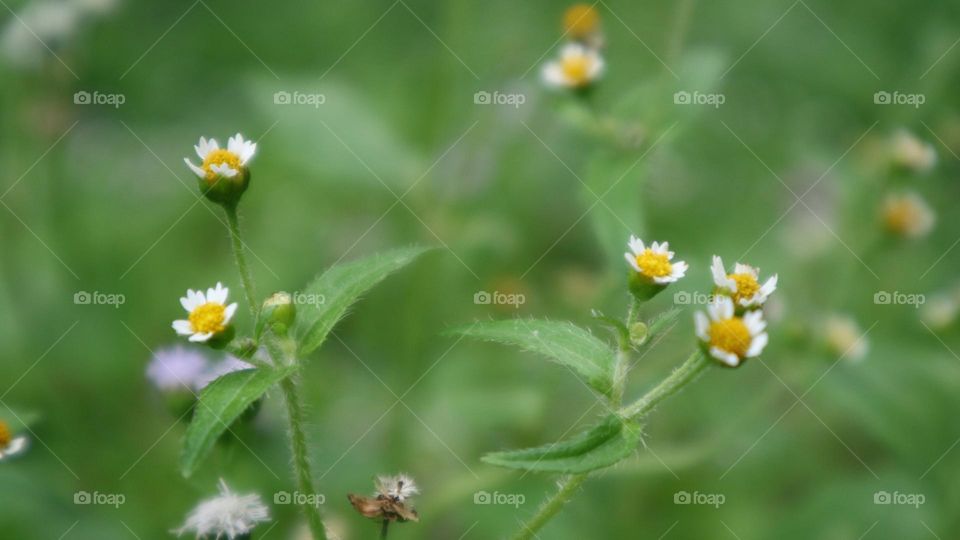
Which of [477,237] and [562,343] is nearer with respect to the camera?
[562,343]

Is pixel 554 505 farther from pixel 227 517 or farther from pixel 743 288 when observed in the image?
pixel 227 517

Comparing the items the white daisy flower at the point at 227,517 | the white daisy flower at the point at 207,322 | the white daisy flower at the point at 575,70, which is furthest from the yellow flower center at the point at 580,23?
the white daisy flower at the point at 227,517

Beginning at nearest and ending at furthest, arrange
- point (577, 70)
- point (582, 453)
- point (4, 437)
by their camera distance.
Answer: point (582, 453), point (4, 437), point (577, 70)

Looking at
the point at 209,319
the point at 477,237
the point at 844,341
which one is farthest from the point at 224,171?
the point at 844,341

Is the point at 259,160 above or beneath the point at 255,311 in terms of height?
above

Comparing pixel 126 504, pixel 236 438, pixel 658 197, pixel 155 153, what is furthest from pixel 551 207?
pixel 236 438

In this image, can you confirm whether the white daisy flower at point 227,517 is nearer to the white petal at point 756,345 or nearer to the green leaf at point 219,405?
the green leaf at point 219,405

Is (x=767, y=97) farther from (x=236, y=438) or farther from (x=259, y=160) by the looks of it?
(x=236, y=438)
